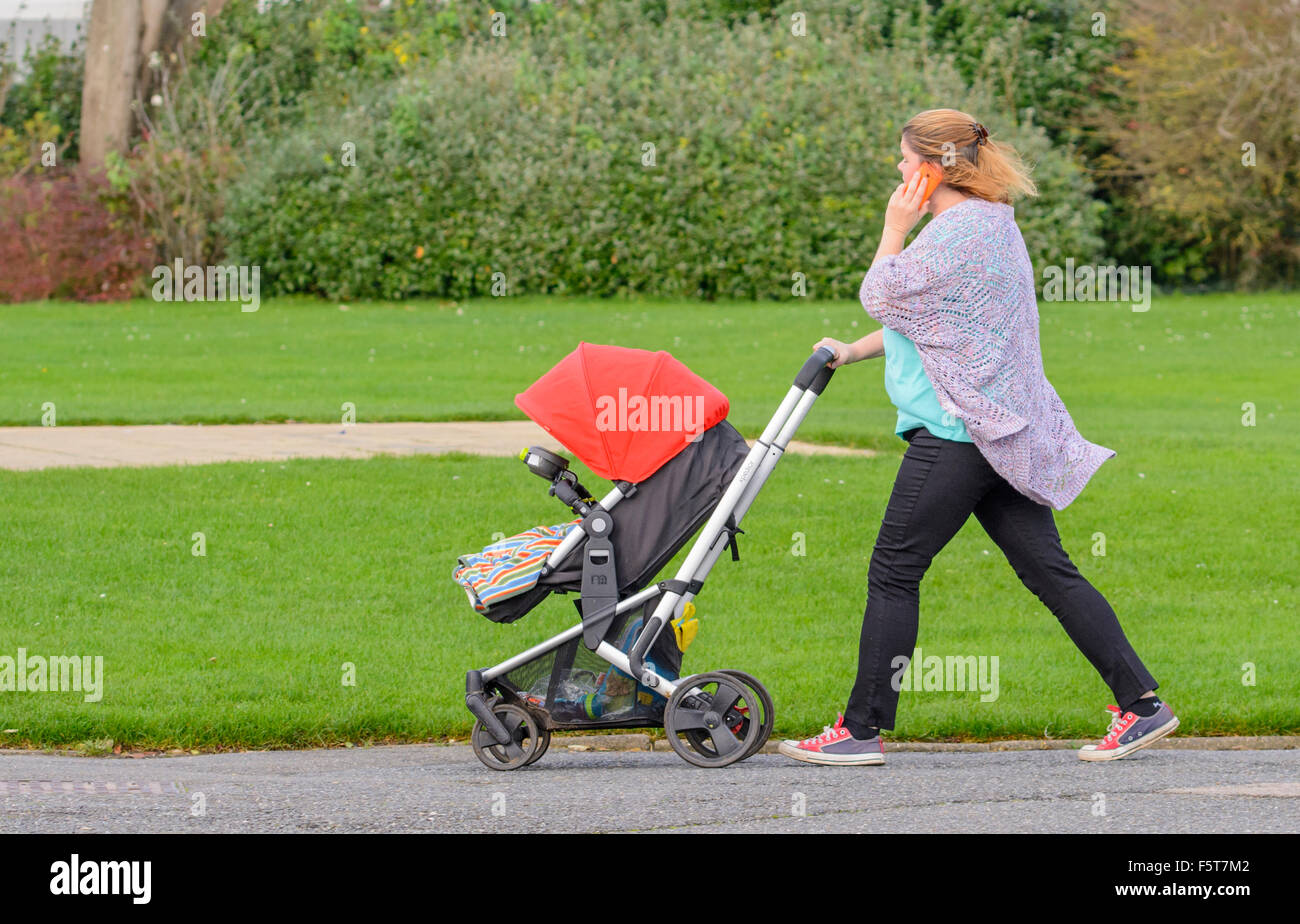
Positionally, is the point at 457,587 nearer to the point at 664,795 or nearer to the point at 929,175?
the point at 664,795

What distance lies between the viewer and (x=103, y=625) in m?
7.20

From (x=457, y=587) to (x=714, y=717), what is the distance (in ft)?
10.0

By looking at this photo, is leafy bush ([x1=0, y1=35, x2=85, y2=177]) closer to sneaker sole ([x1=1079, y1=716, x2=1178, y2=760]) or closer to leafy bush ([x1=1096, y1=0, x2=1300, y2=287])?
leafy bush ([x1=1096, y1=0, x2=1300, y2=287])

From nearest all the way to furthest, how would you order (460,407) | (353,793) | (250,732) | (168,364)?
(353,793), (250,732), (460,407), (168,364)

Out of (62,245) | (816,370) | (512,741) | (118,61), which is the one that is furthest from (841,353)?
(118,61)

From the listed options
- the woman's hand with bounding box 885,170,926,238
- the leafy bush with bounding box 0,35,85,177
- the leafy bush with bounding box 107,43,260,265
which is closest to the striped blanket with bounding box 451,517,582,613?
the woman's hand with bounding box 885,170,926,238

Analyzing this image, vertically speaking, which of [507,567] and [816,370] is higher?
[816,370]

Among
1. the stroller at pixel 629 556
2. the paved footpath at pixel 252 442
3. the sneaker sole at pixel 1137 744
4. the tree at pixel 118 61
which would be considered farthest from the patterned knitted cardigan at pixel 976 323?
the tree at pixel 118 61

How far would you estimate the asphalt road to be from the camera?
436 cm

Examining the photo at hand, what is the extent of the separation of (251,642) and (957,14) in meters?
26.0

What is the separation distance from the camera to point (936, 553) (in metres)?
5.07

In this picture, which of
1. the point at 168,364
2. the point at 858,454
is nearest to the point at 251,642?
the point at 858,454

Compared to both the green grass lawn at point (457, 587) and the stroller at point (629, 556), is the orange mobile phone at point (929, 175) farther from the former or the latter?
the green grass lawn at point (457, 587)
